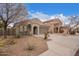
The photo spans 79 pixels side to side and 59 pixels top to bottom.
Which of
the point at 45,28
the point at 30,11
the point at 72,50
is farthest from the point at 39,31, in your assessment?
the point at 72,50

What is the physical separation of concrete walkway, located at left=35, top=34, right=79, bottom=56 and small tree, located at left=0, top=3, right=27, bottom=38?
0.38 metres

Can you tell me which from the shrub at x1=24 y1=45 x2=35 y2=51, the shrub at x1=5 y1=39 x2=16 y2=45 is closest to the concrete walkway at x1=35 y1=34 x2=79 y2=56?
the shrub at x1=24 y1=45 x2=35 y2=51

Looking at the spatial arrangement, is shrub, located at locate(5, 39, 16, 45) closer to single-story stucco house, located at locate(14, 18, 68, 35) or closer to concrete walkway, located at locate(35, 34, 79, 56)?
single-story stucco house, located at locate(14, 18, 68, 35)

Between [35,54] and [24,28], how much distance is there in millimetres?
276

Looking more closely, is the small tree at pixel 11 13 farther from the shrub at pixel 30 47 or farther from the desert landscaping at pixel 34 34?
the shrub at pixel 30 47

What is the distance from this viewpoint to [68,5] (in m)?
2.31

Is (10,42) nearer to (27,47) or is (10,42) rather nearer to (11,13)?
(27,47)

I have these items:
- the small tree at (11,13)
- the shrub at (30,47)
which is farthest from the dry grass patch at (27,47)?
the small tree at (11,13)

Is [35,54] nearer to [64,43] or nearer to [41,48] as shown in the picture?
[41,48]

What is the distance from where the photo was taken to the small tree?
7.64 ft

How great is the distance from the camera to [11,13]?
2.35 m

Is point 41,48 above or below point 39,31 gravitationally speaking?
below

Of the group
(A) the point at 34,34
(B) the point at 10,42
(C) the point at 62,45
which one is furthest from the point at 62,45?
(B) the point at 10,42

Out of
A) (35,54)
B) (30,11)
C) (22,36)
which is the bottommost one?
(35,54)
